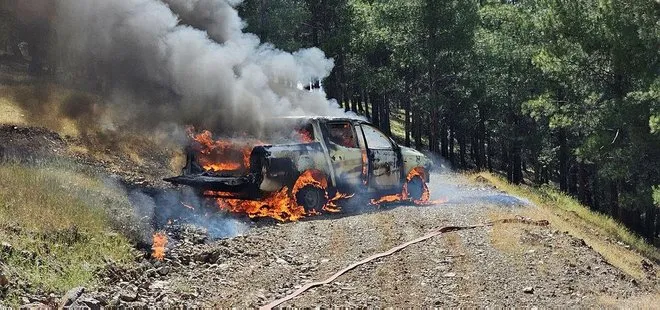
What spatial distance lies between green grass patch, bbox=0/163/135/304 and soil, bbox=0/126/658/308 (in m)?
0.28

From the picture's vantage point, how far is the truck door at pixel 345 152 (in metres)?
12.0

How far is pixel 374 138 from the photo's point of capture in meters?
13.0

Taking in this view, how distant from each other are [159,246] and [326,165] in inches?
154

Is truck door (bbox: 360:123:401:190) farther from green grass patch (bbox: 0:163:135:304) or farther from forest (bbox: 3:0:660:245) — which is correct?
forest (bbox: 3:0:660:245)

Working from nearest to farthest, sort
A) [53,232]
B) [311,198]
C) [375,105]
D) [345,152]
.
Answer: [53,232]
[311,198]
[345,152]
[375,105]

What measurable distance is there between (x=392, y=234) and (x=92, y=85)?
297 inches

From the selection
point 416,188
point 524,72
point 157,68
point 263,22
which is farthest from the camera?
point 524,72

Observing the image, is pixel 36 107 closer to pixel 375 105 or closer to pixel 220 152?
pixel 220 152

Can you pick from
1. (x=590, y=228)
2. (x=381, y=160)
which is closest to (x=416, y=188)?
(x=381, y=160)

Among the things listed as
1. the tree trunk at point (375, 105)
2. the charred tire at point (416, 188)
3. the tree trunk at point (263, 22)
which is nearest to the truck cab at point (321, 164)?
the charred tire at point (416, 188)

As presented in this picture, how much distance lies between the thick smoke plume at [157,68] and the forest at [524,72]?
11.3m

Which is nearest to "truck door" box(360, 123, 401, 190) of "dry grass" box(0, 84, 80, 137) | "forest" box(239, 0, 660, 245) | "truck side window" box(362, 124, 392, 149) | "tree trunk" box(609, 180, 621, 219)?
→ "truck side window" box(362, 124, 392, 149)

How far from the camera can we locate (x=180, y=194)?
11.7m

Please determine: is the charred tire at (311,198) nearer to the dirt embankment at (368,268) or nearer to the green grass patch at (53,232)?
the dirt embankment at (368,268)
